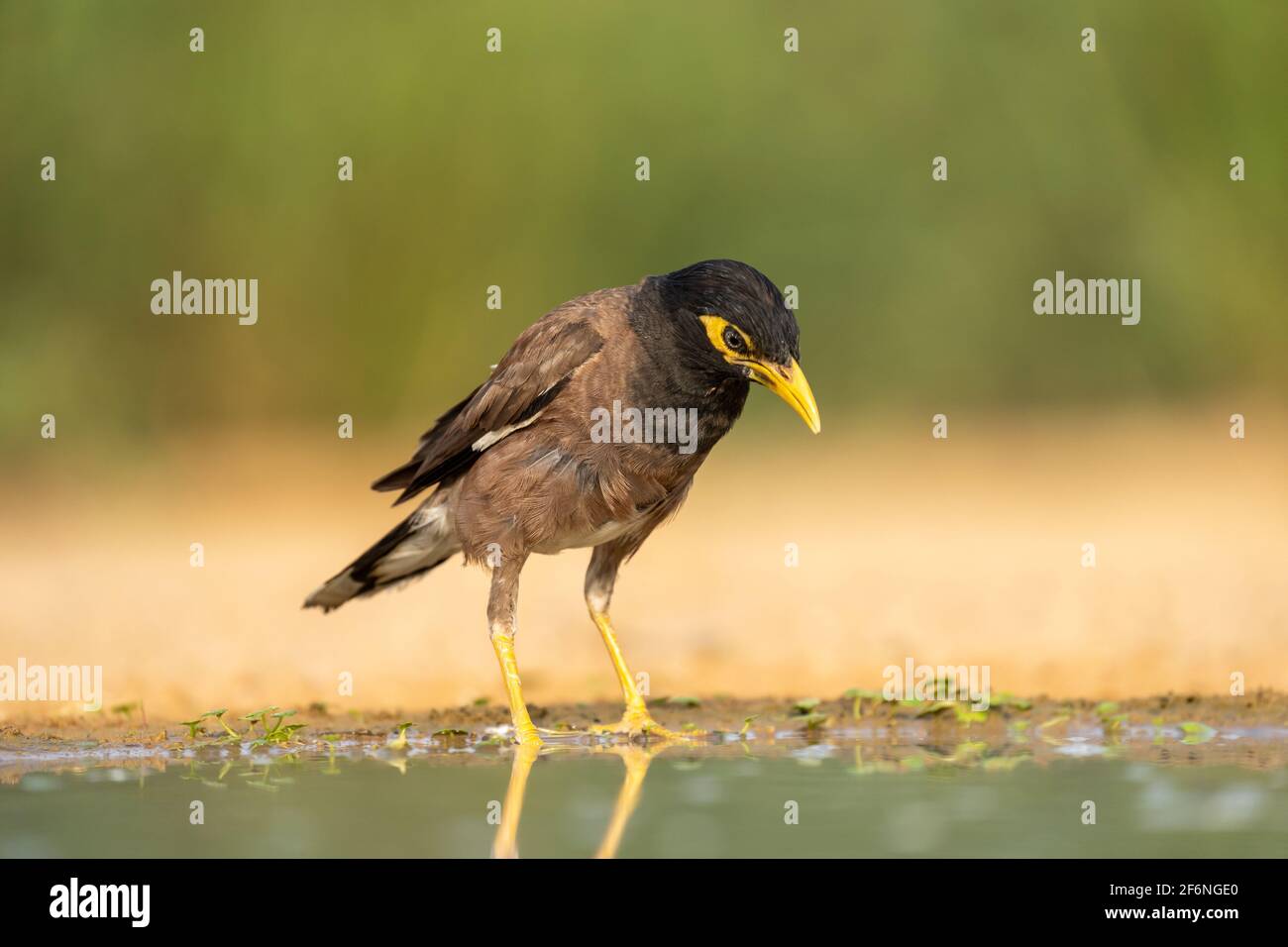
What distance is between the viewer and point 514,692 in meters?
6.50

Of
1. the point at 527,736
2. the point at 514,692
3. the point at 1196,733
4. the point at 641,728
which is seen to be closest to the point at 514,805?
the point at 527,736

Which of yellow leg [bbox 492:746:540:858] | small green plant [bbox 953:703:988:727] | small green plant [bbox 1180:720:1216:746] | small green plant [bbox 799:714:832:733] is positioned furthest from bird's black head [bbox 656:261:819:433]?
small green plant [bbox 1180:720:1216:746]

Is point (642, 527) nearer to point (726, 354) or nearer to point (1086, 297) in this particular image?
point (726, 354)

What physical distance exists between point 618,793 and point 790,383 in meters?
1.67

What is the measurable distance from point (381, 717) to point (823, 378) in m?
8.41

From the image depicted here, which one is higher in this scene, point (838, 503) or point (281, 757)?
point (838, 503)

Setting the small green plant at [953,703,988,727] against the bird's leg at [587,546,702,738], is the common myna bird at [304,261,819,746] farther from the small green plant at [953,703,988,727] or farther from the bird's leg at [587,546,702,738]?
the small green plant at [953,703,988,727]

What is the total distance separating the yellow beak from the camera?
239 inches

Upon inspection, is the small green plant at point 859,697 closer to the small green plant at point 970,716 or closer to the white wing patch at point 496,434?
the small green plant at point 970,716

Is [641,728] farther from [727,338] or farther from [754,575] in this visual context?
[754,575]

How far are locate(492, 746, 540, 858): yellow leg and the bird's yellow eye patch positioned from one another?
1.55m

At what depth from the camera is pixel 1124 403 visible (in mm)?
14641
